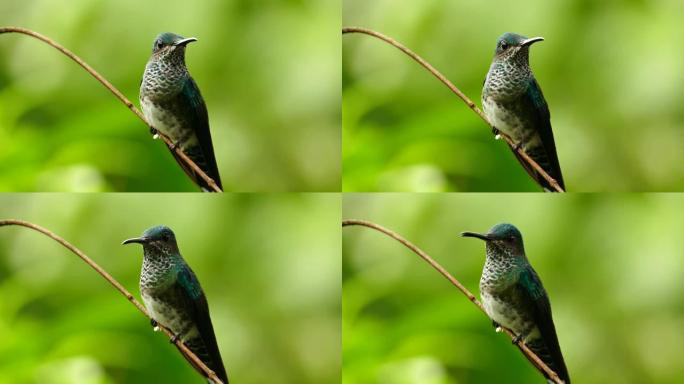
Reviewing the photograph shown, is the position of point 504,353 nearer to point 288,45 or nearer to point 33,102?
point 288,45

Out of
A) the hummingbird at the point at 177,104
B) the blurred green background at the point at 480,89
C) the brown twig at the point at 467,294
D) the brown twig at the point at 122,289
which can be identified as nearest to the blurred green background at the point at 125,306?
the brown twig at the point at 122,289

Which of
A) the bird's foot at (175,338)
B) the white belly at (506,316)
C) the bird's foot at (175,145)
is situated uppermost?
the bird's foot at (175,145)

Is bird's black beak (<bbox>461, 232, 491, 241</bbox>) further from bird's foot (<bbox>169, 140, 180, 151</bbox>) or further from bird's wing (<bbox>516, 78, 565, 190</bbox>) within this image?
bird's foot (<bbox>169, 140, 180, 151</bbox>)

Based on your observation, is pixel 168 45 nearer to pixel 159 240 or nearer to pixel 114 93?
pixel 114 93

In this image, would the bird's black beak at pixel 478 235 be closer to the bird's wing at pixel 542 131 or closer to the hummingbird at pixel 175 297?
the bird's wing at pixel 542 131

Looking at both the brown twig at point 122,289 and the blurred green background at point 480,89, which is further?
the blurred green background at point 480,89

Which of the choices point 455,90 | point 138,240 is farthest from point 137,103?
point 455,90

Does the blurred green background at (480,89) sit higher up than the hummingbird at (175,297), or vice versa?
the blurred green background at (480,89)
